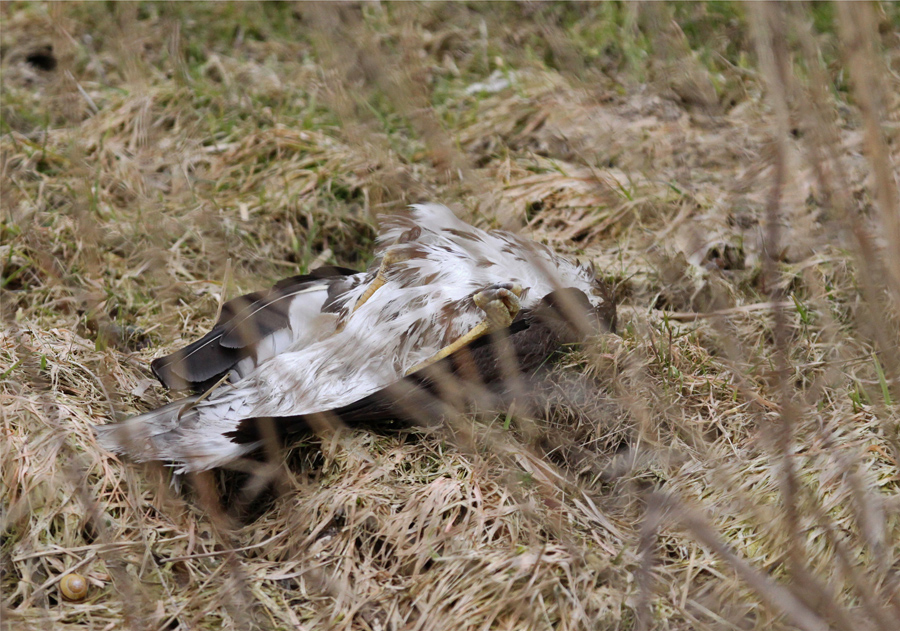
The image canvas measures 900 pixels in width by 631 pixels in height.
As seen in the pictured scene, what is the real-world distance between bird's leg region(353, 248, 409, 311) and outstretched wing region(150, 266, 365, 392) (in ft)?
0.58

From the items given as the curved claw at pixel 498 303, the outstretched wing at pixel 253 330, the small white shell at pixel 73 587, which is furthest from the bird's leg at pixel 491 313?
the small white shell at pixel 73 587

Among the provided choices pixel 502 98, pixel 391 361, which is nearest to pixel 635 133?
pixel 502 98

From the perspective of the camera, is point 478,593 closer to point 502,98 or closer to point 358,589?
point 358,589

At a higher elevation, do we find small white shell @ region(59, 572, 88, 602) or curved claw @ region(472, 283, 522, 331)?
curved claw @ region(472, 283, 522, 331)

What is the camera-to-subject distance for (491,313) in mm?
2213

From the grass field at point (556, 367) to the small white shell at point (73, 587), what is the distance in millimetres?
23

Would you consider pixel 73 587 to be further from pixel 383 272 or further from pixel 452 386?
pixel 383 272

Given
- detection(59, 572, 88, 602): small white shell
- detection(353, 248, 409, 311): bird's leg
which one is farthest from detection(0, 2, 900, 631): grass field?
detection(353, 248, 409, 311): bird's leg

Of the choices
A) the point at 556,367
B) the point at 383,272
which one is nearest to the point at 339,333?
the point at 383,272

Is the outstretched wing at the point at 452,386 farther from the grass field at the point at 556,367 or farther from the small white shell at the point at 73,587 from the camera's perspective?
the small white shell at the point at 73,587

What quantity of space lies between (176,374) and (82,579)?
2.13ft

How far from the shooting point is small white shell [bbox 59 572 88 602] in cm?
176

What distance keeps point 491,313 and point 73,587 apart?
1202mm

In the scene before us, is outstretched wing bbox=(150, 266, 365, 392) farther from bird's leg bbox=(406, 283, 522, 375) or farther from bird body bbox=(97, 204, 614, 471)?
bird's leg bbox=(406, 283, 522, 375)
